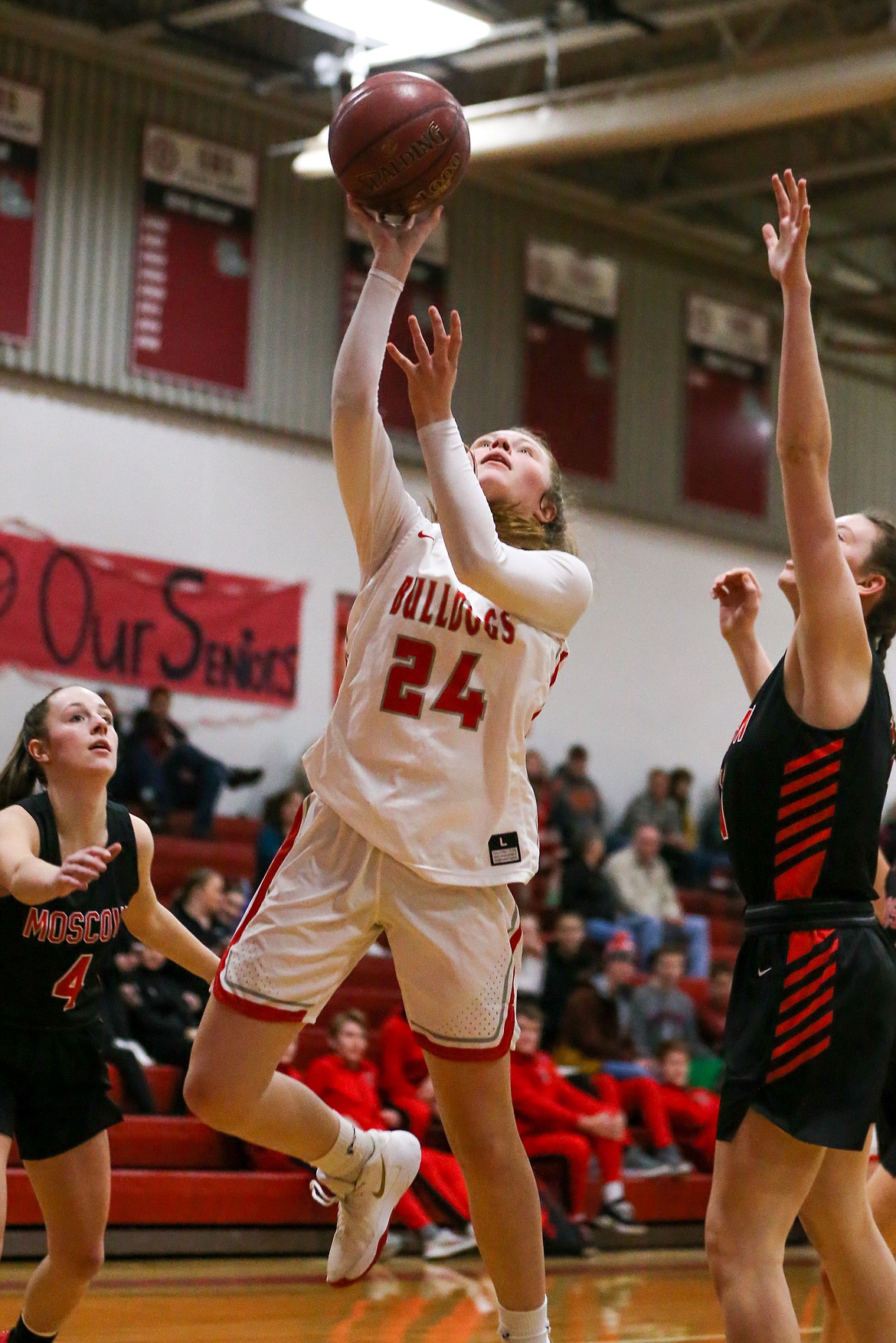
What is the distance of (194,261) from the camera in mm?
13695

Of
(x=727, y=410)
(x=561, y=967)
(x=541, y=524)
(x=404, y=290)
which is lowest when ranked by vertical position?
(x=561, y=967)

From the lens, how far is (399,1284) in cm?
744

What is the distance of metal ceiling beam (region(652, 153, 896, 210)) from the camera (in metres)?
14.9

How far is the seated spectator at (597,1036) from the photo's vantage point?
10391 millimetres

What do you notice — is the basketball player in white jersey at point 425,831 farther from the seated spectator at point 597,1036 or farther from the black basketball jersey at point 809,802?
the seated spectator at point 597,1036

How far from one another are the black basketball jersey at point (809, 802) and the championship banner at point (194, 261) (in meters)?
10.7

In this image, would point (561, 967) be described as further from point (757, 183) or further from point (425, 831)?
point (757, 183)

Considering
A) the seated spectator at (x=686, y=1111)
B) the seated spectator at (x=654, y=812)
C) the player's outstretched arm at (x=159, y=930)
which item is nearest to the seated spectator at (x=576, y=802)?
the seated spectator at (x=654, y=812)

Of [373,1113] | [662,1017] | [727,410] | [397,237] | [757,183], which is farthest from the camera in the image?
[727,410]

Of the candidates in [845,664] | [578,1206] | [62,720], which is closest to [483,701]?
[845,664]

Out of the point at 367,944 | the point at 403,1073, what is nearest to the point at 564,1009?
the point at 403,1073

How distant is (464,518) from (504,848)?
77 cm

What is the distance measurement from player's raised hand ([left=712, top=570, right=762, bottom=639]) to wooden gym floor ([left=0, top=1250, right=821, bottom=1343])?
308 centimetres

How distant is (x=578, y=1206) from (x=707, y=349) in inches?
398
